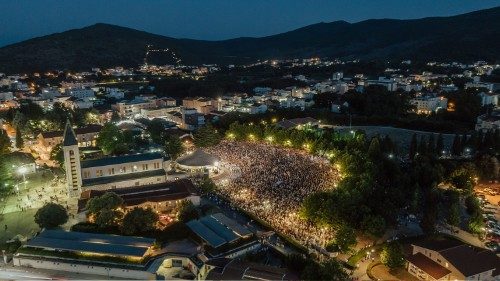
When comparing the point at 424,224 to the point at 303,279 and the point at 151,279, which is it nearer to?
the point at 303,279

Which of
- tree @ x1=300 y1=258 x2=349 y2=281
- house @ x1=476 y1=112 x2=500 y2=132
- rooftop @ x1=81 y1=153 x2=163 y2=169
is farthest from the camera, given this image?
house @ x1=476 y1=112 x2=500 y2=132

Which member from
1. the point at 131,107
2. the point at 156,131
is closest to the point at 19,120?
the point at 156,131

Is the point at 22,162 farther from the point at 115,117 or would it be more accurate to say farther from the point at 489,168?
the point at 489,168

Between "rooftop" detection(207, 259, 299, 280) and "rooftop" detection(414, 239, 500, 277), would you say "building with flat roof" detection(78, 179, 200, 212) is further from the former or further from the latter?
"rooftop" detection(414, 239, 500, 277)

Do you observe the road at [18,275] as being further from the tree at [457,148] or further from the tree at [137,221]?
the tree at [457,148]

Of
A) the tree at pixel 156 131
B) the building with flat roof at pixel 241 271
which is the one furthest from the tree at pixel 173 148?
the building with flat roof at pixel 241 271

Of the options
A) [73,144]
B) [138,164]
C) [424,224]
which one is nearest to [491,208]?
[424,224]

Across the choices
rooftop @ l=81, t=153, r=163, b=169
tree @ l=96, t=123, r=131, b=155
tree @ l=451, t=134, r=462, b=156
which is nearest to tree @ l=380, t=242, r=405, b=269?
rooftop @ l=81, t=153, r=163, b=169
